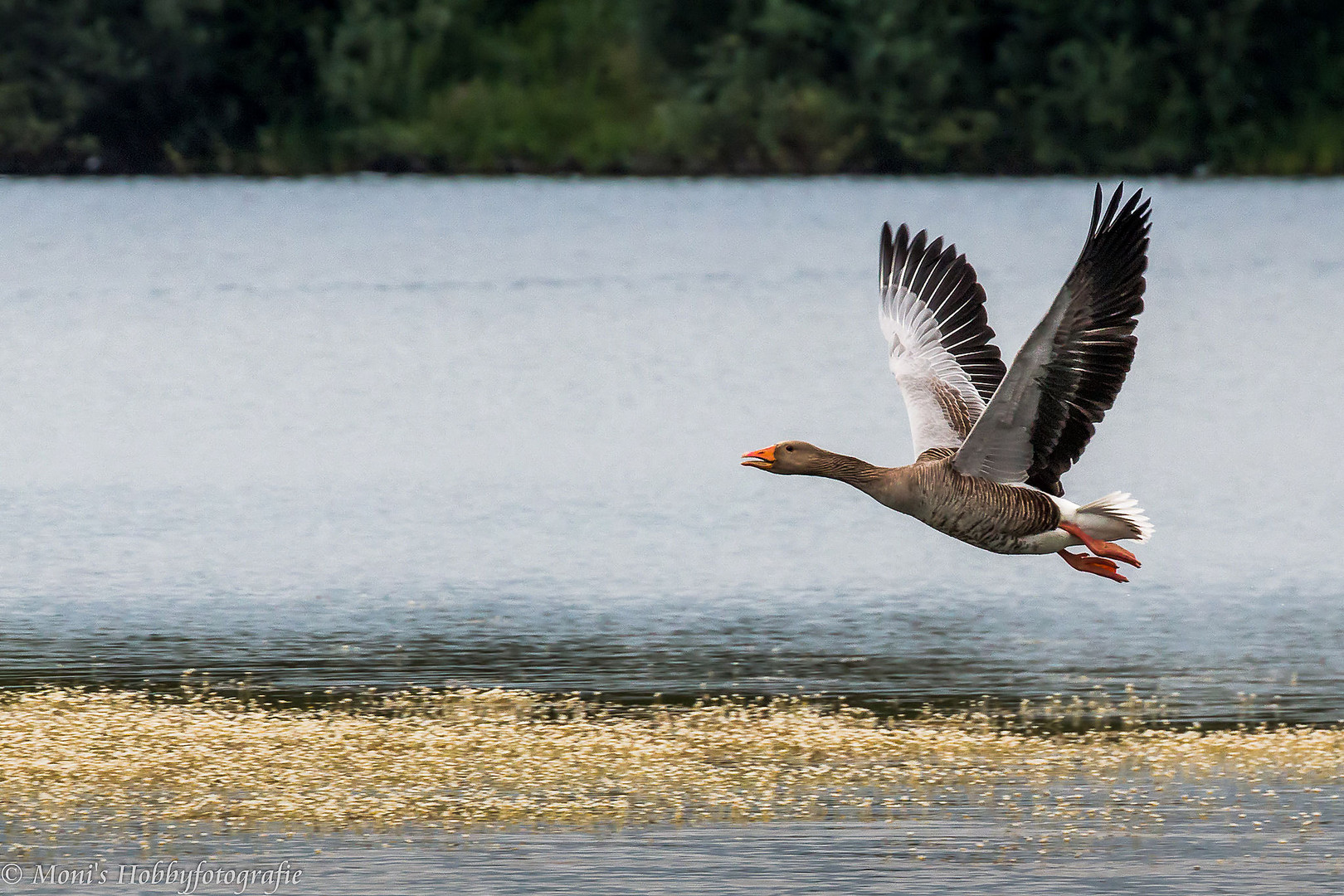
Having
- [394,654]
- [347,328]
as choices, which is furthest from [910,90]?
[394,654]

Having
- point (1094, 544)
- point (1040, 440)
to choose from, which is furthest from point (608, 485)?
point (1040, 440)

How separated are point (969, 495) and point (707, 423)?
12982 mm

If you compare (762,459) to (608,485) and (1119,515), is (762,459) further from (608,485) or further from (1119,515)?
(608,485)

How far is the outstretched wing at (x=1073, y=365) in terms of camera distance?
1075 cm

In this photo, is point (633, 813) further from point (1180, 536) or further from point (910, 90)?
point (910, 90)

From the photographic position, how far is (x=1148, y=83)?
6031cm

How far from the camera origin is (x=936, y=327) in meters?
13.6

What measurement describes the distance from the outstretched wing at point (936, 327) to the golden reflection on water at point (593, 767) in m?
1.69

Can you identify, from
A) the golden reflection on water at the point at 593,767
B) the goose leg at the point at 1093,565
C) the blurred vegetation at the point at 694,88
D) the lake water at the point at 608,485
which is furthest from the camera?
the blurred vegetation at the point at 694,88

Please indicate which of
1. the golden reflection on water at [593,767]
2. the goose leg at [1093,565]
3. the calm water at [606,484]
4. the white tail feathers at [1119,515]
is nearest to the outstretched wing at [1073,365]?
the white tail feathers at [1119,515]

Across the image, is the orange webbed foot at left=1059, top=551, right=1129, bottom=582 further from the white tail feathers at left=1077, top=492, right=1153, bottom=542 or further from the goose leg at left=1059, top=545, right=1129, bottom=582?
the white tail feathers at left=1077, top=492, right=1153, bottom=542

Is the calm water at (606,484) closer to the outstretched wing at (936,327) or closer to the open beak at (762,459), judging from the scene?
the outstretched wing at (936,327)

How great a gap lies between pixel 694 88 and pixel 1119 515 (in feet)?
167

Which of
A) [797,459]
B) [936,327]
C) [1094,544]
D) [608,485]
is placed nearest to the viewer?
[1094,544]
